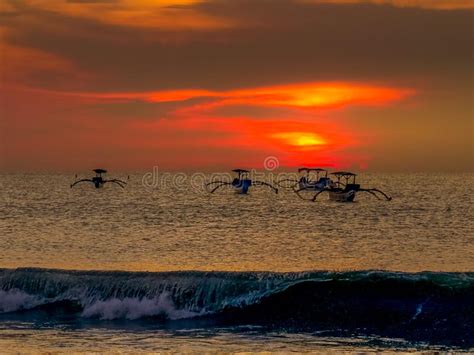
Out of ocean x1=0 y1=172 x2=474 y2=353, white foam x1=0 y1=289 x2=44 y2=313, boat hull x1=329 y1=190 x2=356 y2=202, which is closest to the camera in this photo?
ocean x1=0 y1=172 x2=474 y2=353

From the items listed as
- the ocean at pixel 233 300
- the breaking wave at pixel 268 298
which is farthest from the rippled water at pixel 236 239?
the breaking wave at pixel 268 298

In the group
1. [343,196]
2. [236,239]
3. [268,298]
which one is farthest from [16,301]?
[343,196]

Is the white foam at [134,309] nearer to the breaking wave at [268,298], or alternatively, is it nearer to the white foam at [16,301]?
the breaking wave at [268,298]

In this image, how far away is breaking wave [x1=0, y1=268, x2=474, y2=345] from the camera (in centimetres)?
2517

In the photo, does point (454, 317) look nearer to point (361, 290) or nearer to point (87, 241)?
point (361, 290)

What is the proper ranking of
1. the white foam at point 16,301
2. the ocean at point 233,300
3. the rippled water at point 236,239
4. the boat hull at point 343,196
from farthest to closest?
the boat hull at point 343,196 < the rippled water at point 236,239 < the white foam at point 16,301 < the ocean at point 233,300

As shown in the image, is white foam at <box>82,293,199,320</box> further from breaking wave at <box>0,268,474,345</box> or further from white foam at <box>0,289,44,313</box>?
white foam at <box>0,289,44,313</box>

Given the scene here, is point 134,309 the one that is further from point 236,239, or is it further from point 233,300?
point 236,239

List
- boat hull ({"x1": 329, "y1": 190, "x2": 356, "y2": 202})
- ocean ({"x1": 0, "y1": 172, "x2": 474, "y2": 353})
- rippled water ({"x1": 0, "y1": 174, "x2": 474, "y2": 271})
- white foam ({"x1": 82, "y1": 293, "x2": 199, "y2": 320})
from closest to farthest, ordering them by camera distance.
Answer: ocean ({"x1": 0, "y1": 172, "x2": 474, "y2": 353}) → white foam ({"x1": 82, "y1": 293, "x2": 199, "y2": 320}) → rippled water ({"x1": 0, "y1": 174, "x2": 474, "y2": 271}) → boat hull ({"x1": 329, "y1": 190, "x2": 356, "y2": 202})

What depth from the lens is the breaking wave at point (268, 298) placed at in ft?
82.6

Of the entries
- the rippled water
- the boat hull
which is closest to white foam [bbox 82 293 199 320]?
the rippled water

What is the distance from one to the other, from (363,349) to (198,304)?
7.73 metres

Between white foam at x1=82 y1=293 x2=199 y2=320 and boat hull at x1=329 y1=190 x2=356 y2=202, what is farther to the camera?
boat hull at x1=329 y1=190 x2=356 y2=202

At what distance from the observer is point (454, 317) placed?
81.2 feet
